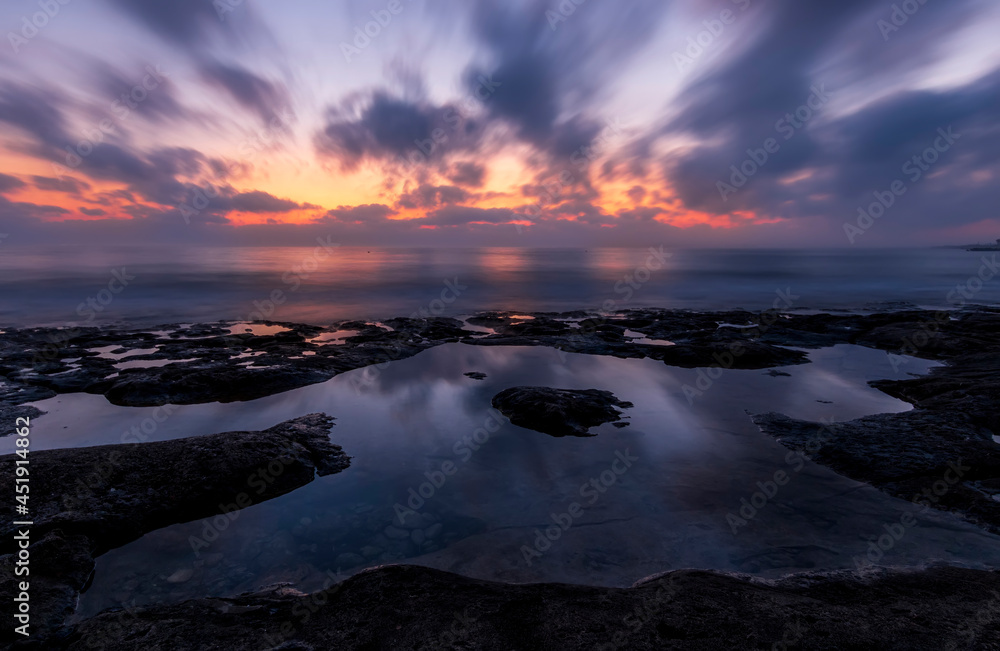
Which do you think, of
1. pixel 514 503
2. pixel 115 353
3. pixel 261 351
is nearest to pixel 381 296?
pixel 261 351

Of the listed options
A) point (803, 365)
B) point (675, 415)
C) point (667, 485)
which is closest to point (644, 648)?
point (667, 485)

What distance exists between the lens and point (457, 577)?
20.4 feet

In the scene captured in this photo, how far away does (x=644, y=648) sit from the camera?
15.4 ft

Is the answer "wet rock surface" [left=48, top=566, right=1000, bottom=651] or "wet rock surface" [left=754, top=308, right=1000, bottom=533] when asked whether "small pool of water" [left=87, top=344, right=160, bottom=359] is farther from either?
"wet rock surface" [left=754, top=308, right=1000, bottom=533]

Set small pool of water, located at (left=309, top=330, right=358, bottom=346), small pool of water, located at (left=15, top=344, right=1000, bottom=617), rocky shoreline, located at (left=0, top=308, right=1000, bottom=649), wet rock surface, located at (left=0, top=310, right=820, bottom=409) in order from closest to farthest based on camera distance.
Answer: rocky shoreline, located at (left=0, top=308, right=1000, bottom=649) < small pool of water, located at (left=15, top=344, right=1000, bottom=617) < wet rock surface, located at (left=0, top=310, right=820, bottom=409) < small pool of water, located at (left=309, top=330, right=358, bottom=346)

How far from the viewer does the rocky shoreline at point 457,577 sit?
4934 mm

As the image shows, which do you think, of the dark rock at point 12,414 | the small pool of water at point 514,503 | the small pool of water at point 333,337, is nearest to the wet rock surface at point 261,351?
the small pool of water at point 333,337

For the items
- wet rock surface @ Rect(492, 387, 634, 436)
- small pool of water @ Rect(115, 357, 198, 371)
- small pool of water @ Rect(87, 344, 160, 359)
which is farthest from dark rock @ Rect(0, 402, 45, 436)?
wet rock surface @ Rect(492, 387, 634, 436)

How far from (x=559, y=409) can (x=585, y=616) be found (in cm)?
764

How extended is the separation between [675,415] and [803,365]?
9.78m

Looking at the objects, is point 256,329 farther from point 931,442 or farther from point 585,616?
point 931,442

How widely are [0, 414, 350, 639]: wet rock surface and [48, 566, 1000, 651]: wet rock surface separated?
5.81 feet

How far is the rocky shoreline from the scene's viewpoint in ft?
16.2

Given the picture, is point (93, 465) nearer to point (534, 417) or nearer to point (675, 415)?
point (534, 417)
